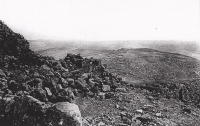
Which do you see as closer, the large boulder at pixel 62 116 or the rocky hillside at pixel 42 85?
the large boulder at pixel 62 116

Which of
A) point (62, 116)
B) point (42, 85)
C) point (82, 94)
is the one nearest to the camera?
point (62, 116)

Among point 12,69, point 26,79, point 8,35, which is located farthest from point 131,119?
point 8,35

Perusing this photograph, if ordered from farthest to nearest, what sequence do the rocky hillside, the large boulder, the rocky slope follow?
1. the rocky slope
2. the rocky hillside
3. the large boulder

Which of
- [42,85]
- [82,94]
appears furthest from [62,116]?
[82,94]

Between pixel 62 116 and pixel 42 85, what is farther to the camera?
pixel 42 85

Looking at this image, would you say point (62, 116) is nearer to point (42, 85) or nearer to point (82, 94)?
point (42, 85)

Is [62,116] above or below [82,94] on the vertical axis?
above

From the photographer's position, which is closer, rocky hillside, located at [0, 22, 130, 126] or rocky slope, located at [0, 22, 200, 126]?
→ rocky hillside, located at [0, 22, 130, 126]

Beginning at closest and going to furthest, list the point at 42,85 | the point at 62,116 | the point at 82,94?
the point at 62,116 → the point at 42,85 → the point at 82,94

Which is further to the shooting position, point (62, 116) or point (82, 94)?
point (82, 94)

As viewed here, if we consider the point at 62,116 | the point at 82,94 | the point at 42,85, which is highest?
the point at 42,85

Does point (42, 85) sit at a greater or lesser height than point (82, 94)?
greater
